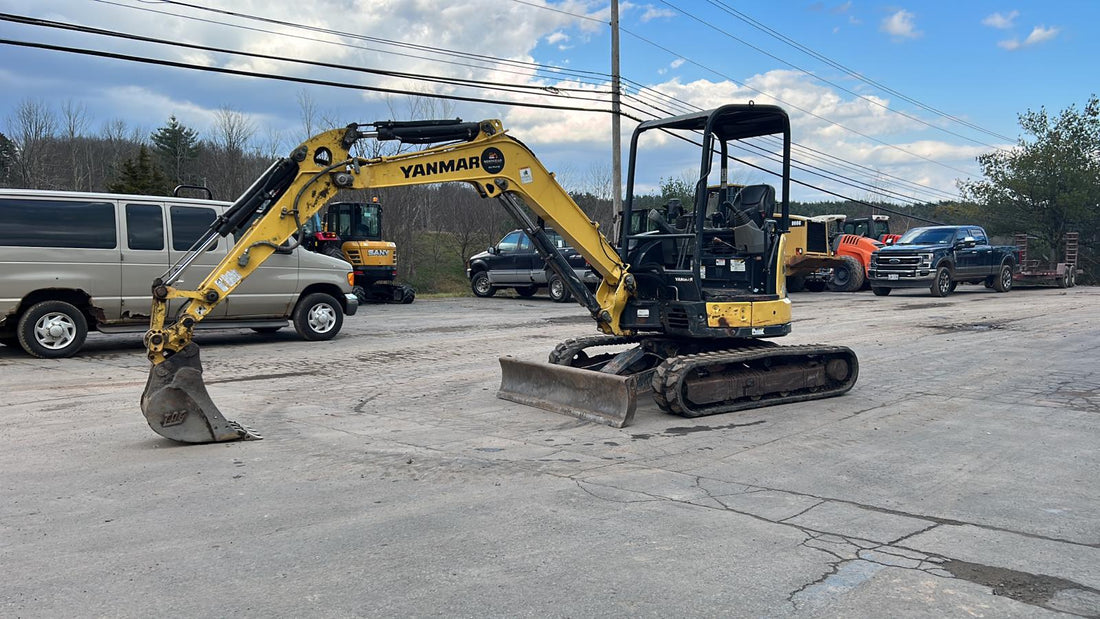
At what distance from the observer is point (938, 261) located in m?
26.9

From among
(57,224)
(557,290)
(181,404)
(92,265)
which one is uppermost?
(57,224)

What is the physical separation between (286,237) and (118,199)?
23.0ft

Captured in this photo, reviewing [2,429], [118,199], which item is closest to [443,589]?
[2,429]

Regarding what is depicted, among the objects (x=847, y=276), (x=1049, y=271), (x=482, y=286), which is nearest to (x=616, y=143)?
(x=482, y=286)

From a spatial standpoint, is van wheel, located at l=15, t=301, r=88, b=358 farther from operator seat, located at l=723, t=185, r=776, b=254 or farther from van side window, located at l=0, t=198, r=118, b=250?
operator seat, located at l=723, t=185, r=776, b=254

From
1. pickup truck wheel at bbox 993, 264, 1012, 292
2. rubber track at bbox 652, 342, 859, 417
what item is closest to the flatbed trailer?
pickup truck wheel at bbox 993, 264, 1012, 292

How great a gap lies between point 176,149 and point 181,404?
43.7 metres

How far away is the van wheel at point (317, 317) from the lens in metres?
15.1

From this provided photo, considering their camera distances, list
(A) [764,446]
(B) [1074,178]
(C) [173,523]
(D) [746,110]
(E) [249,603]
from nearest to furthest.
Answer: (E) [249,603], (C) [173,523], (A) [764,446], (D) [746,110], (B) [1074,178]

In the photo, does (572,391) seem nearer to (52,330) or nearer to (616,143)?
(52,330)

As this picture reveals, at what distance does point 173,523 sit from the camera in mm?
5250

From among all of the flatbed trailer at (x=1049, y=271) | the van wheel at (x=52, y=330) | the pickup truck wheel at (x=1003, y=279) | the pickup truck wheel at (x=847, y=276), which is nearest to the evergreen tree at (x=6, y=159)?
the van wheel at (x=52, y=330)

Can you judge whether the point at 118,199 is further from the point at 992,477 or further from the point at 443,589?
the point at 992,477

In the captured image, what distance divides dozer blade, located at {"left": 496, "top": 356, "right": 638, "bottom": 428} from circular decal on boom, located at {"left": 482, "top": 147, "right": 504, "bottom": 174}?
2070mm
